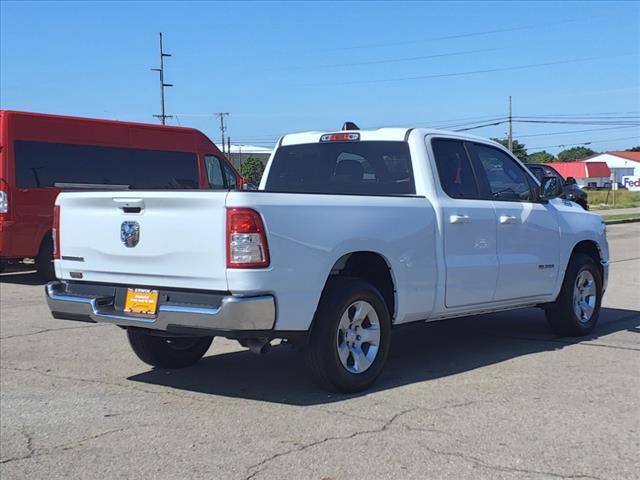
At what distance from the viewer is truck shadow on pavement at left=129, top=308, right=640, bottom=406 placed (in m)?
6.05

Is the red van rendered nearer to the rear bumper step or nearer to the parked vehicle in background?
the rear bumper step

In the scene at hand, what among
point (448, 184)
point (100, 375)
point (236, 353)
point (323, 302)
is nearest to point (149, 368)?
point (100, 375)

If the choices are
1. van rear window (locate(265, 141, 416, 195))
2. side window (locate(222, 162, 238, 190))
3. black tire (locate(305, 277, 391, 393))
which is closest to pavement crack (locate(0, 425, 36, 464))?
black tire (locate(305, 277, 391, 393))

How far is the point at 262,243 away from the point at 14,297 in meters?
7.93

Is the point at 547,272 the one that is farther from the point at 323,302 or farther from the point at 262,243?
the point at 262,243

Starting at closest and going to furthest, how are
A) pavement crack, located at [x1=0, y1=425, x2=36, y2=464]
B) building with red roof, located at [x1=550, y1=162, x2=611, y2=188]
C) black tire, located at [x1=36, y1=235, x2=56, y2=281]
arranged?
pavement crack, located at [x1=0, y1=425, x2=36, y2=464], black tire, located at [x1=36, y1=235, x2=56, y2=281], building with red roof, located at [x1=550, y1=162, x2=611, y2=188]

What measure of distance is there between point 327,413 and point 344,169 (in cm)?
247

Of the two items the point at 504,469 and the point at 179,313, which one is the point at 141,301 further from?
the point at 504,469

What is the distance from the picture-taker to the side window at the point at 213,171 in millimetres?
16750

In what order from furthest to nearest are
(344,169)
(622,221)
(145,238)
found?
(622,221) → (344,169) → (145,238)

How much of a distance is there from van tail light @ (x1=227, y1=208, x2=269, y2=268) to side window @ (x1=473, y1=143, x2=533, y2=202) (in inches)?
114

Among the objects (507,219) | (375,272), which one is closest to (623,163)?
(507,219)

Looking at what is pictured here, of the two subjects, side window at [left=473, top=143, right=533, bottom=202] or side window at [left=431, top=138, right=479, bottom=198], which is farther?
side window at [left=473, top=143, right=533, bottom=202]

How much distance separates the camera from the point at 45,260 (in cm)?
1370
